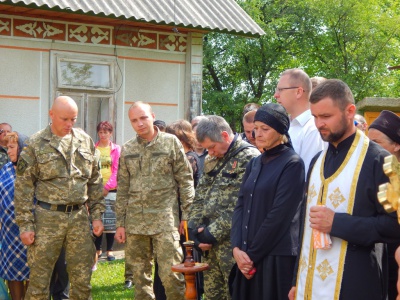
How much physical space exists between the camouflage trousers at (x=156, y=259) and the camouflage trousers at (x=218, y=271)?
35.0 inches

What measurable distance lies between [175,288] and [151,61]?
18.5 feet

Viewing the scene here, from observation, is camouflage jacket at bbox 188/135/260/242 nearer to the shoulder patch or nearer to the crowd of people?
the crowd of people

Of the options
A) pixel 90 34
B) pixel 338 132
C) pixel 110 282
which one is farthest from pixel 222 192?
pixel 90 34

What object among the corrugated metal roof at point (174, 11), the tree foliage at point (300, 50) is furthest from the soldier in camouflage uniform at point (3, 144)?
the tree foliage at point (300, 50)

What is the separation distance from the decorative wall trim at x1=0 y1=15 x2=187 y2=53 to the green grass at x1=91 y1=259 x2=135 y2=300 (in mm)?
3364

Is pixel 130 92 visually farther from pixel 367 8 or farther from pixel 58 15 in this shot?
pixel 367 8

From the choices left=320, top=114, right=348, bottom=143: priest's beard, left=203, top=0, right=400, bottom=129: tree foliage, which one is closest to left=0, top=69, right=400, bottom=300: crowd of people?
left=320, top=114, right=348, bottom=143: priest's beard

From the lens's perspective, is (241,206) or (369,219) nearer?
(369,219)

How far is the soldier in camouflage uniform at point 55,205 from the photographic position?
7.12 meters

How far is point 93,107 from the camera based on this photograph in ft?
38.4

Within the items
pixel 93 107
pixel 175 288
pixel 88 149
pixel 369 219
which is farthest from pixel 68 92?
pixel 369 219

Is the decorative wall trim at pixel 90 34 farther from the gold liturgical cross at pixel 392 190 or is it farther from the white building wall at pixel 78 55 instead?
the gold liturgical cross at pixel 392 190

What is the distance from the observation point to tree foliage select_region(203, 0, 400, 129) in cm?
2631

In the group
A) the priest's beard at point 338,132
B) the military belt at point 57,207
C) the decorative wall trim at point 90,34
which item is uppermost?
the decorative wall trim at point 90,34
